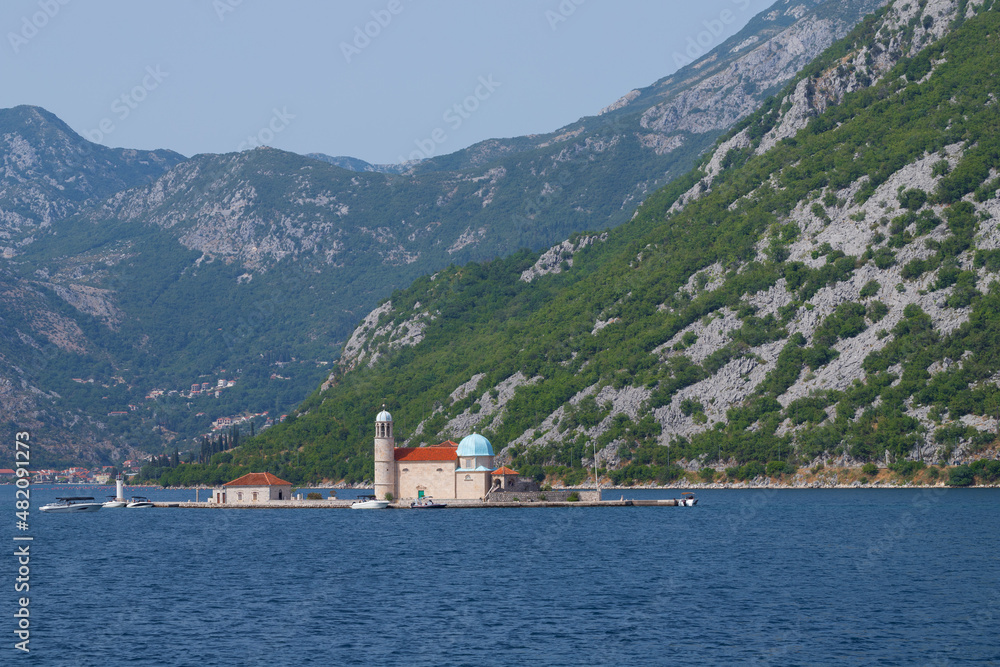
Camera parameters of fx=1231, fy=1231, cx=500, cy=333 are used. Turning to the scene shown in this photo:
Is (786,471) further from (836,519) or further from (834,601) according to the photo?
(834,601)

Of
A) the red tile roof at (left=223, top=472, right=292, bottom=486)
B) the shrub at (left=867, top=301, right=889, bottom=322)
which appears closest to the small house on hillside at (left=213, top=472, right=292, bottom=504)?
the red tile roof at (left=223, top=472, right=292, bottom=486)

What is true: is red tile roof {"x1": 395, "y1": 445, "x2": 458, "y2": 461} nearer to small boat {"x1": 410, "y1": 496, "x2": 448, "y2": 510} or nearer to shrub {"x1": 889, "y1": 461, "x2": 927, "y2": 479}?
small boat {"x1": 410, "y1": 496, "x2": 448, "y2": 510}

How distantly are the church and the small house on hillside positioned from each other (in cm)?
2319

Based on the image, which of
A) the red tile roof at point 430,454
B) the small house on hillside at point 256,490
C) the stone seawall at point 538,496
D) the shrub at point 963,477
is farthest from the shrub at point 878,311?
the small house on hillside at point 256,490

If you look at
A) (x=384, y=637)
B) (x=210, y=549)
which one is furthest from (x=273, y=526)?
(x=384, y=637)

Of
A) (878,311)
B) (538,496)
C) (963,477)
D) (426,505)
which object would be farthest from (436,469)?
(878,311)

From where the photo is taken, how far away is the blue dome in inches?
6339

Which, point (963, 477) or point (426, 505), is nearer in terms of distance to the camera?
point (426, 505)

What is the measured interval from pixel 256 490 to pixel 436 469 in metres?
34.5

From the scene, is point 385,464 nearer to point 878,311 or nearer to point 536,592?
point 878,311

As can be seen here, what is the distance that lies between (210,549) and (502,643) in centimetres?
5577

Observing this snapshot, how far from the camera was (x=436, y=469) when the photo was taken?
16350 cm

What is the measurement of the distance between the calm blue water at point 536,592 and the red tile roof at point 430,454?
27.7 meters

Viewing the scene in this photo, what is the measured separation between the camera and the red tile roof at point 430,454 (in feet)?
538
